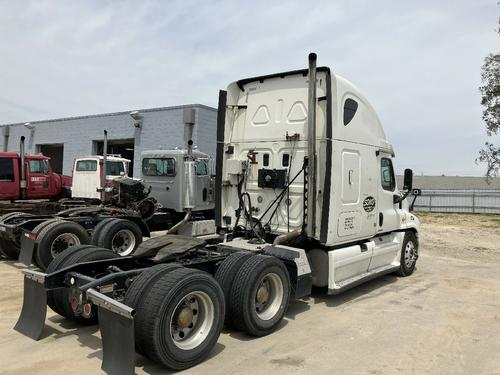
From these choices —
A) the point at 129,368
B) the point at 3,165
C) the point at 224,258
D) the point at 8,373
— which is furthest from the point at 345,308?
the point at 3,165

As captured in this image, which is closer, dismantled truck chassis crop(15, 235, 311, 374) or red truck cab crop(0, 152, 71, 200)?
dismantled truck chassis crop(15, 235, 311, 374)

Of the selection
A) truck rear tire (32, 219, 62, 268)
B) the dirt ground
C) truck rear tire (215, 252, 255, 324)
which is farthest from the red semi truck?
truck rear tire (215, 252, 255, 324)

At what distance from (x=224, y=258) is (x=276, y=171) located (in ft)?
6.18

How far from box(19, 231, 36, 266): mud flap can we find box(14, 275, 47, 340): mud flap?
2.92 meters

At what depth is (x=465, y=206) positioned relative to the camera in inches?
1168

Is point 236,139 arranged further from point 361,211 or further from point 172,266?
point 172,266

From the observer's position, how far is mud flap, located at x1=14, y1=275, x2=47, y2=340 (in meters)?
4.50

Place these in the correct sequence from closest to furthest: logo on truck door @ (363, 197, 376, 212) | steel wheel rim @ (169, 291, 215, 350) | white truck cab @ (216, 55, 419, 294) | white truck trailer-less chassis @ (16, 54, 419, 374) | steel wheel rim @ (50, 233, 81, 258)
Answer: white truck trailer-less chassis @ (16, 54, 419, 374), steel wheel rim @ (169, 291, 215, 350), white truck cab @ (216, 55, 419, 294), logo on truck door @ (363, 197, 376, 212), steel wheel rim @ (50, 233, 81, 258)

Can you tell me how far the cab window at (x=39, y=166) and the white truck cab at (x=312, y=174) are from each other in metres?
9.55

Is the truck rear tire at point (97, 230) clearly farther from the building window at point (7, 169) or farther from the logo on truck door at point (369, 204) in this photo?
the building window at point (7, 169)

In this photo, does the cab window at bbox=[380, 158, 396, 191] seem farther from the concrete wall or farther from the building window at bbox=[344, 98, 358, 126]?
the concrete wall

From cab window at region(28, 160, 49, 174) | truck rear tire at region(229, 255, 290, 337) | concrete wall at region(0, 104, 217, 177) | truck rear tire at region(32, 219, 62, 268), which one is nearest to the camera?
truck rear tire at region(229, 255, 290, 337)

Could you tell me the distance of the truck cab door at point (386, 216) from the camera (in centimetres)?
734

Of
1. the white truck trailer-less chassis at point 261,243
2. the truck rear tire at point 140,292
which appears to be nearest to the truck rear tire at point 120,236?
the white truck trailer-less chassis at point 261,243
